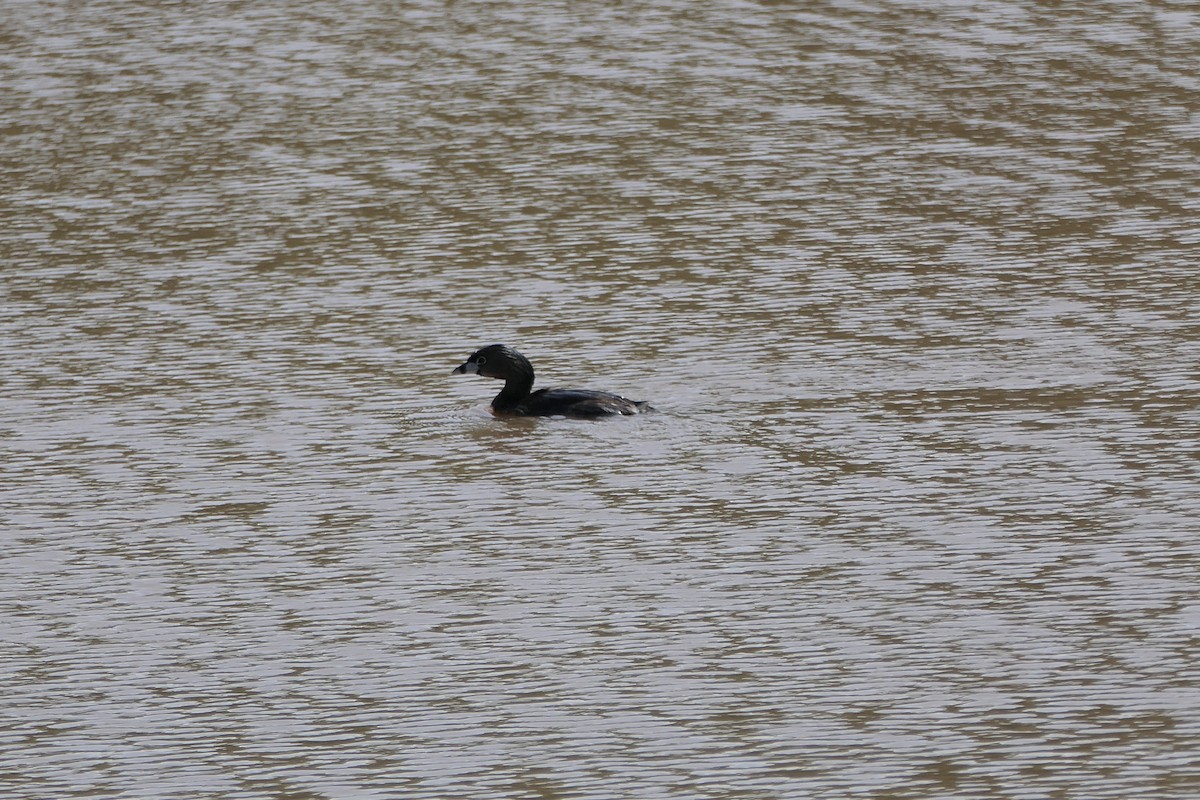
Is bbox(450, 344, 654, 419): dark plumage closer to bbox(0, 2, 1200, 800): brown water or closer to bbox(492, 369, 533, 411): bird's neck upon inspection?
bbox(492, 369, 533, 411): bird's neck

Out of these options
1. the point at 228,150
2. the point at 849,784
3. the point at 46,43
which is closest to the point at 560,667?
the point at 849,784

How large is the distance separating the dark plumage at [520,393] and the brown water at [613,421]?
121 mm

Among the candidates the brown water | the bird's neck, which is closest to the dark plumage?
the bird's neck

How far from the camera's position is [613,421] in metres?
10.5

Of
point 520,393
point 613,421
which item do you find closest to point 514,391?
point 520,393

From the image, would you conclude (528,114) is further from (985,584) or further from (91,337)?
(985,584)

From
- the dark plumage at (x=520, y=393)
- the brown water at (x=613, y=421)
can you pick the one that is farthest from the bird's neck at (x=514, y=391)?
the brown water at (x=613, y=421)

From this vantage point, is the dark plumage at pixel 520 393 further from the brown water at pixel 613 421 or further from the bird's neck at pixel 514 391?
the brown water at pixel 613 421

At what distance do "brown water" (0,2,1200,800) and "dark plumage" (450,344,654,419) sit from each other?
0.40 feet

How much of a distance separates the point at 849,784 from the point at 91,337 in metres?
6.81

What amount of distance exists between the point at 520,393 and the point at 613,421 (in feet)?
2.37

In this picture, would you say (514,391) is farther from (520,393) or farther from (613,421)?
(613,421)

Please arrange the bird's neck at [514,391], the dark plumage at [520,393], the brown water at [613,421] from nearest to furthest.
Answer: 1. the brown water at [613,421]
2. the dark plumage at [520,393]
3. the bird's neck at [514,391]

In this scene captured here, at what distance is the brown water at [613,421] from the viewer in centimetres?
712
